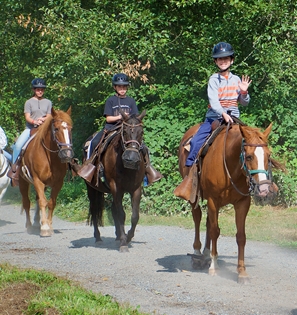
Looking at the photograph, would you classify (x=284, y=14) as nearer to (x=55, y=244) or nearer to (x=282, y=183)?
(x=282, y=183)

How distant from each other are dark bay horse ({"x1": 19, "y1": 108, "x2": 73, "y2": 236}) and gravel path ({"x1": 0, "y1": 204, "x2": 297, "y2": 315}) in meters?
0.66

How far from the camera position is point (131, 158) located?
1133cm

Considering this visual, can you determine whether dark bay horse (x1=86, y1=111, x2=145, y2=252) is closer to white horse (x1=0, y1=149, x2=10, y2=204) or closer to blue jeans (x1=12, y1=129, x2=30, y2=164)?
Result: blue jeans (x1=12, y1=129, x2=30, y2=164)

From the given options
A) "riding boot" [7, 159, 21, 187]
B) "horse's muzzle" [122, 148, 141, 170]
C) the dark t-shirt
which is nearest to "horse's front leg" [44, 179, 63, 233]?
"riding boot" [7, 159, 21, 187]

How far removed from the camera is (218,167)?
31.0 ft

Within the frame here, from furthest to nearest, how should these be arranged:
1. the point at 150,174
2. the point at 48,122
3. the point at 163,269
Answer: the point at 48,122 → the point at 150,174 → the point at 163,269

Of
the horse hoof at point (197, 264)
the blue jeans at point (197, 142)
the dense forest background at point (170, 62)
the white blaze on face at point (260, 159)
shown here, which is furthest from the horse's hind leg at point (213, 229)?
the dense forest background at point (170, 62)

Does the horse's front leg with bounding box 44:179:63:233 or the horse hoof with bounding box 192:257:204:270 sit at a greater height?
the horse's front leg with bounding box 44:179:63:233

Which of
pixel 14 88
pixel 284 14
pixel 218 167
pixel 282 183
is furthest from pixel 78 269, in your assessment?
pixel 14 88

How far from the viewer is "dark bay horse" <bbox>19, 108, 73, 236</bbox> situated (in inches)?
529

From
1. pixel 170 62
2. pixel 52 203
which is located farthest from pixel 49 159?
pixel 170 62

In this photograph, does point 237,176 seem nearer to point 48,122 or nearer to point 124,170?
point 124,170

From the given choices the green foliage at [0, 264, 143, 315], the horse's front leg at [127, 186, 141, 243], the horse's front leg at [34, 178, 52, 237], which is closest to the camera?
the green foliage at [0, 264, 143, 315]

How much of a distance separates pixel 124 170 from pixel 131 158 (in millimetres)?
773
